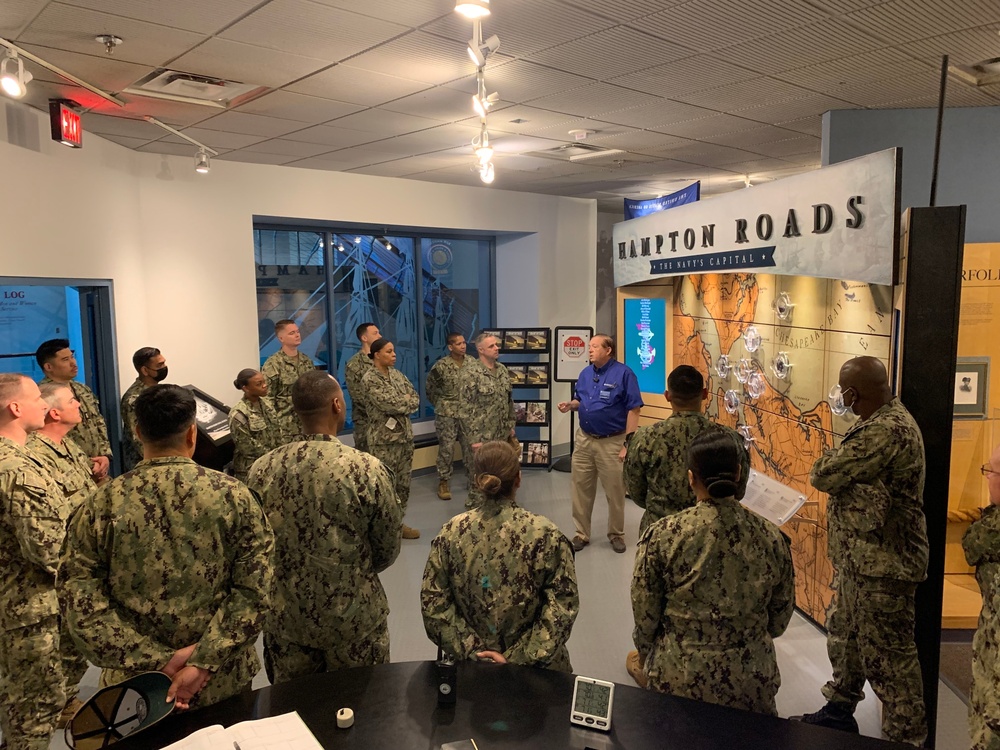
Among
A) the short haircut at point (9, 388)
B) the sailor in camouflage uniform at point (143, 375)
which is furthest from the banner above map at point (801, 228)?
the sailor in camouflage uniform at point (143, 375)

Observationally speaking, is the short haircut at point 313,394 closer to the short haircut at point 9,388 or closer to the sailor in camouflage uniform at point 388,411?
the short haircut at point 9,388

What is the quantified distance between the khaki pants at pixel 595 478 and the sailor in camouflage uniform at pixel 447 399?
168 centimetres

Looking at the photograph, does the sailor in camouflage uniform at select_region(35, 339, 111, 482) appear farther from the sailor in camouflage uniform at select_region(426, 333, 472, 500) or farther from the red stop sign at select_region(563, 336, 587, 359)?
the red stop sign at select_region(563, 336, 587, 359)

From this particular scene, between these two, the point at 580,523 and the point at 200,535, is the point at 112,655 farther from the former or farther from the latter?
the point at 580,523

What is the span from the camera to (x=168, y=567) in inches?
74.2

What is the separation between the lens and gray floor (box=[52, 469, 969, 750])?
321 cm

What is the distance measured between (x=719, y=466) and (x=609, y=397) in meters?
3.01

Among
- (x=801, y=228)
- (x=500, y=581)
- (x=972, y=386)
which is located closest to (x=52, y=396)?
(x=500, y=581)

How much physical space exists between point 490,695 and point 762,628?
88 cm

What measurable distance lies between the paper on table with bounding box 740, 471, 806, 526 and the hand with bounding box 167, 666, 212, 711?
2786 millimetres

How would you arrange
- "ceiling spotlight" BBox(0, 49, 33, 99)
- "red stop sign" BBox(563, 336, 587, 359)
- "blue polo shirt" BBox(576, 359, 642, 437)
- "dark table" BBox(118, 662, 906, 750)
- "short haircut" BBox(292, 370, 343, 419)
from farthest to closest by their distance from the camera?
"red stop sign" BBox(563, 336, 587, 359) < "blue polo shirt" BBox(576, 359, 642, 437) < "ceiling spotlight" BBox(0, 49, 33, 99) < "short haircut" BBox(292, 370, 343, 419) < "dark table" BBox(118, 662, 906, 750)

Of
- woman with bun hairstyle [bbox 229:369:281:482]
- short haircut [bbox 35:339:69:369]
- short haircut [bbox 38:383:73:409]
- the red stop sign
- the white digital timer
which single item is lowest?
the white digital timer

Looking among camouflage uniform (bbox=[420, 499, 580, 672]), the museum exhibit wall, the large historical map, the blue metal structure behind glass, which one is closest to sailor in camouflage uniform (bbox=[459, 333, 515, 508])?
the blue metal structure behind glass

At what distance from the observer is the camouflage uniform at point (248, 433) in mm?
4547
